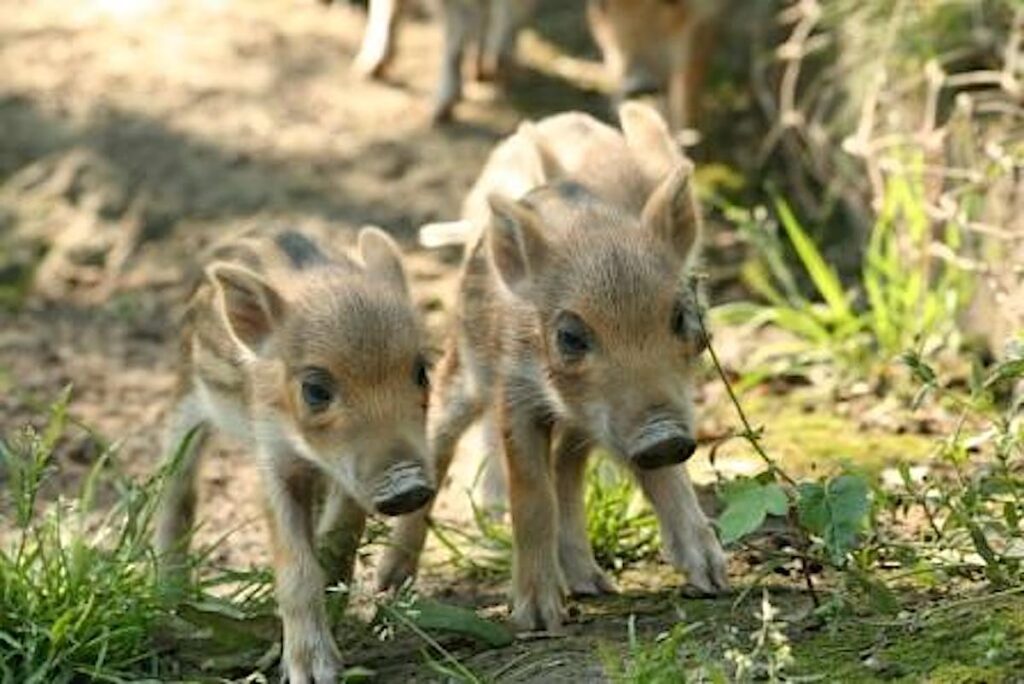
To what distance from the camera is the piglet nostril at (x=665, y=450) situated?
5.34 m

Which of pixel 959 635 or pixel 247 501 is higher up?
pixel 959 635

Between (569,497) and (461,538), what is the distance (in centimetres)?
62

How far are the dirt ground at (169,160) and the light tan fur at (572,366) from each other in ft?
5.11

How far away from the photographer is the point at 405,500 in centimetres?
528

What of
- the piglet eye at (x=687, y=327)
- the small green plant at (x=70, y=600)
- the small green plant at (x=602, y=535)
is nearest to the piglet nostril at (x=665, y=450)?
the piglet eye at (x=687, y=327)

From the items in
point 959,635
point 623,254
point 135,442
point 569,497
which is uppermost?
point 623,254

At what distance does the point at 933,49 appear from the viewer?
27.6 ft

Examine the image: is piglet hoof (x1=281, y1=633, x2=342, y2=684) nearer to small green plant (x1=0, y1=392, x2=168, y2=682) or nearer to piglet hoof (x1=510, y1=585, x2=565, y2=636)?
small green plant (x1=0, y1=392, x2=168, y2=682)

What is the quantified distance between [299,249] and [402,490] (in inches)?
42.0

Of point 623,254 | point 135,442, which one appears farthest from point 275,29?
point 623,254

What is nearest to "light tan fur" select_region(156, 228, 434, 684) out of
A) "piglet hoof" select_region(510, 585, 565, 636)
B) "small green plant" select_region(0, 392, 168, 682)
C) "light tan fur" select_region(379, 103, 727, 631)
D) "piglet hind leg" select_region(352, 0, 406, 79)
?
"small green plant" select_region(0, 392, 168, 682)

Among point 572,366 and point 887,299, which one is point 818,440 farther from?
point 572,366

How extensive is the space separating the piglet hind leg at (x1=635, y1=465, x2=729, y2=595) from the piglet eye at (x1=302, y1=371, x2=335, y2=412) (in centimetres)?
88

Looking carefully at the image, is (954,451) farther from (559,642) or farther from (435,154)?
(435,154)
